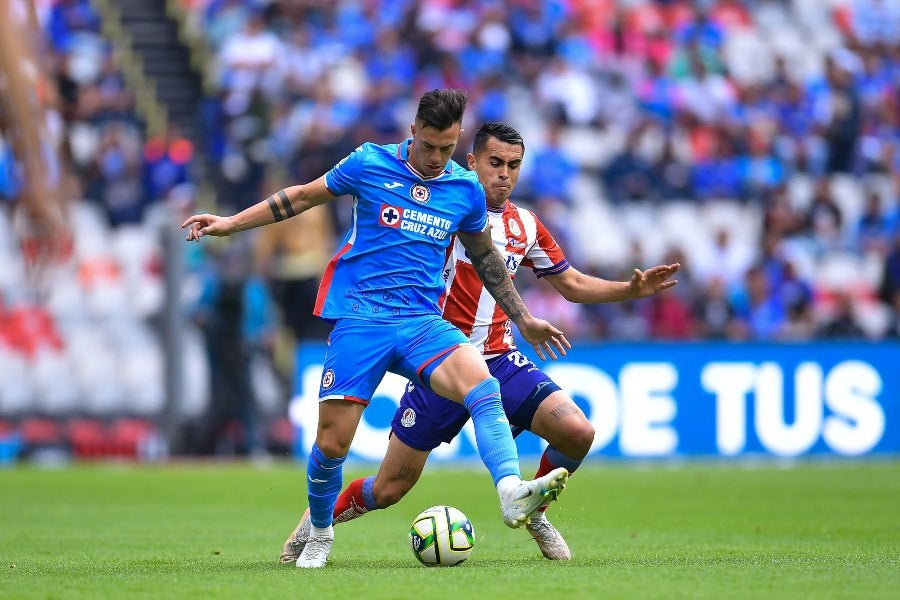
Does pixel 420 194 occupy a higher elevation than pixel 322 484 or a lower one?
higher

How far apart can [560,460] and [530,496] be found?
163 cm

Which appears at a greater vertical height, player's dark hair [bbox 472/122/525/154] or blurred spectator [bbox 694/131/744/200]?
player's dark hair [bbox 472/122/525/154]

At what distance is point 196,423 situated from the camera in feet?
57.1

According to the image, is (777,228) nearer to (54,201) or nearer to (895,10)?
(895,10)

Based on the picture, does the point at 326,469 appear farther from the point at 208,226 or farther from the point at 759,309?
the point at 759,309

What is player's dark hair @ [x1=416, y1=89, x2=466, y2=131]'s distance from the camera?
6375mm

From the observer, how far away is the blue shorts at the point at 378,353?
653 cm

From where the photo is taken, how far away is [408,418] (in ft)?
24.2

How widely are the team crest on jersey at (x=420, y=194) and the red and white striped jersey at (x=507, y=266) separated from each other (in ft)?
2.68

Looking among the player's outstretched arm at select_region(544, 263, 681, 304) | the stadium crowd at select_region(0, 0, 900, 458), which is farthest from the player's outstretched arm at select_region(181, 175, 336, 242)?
the stadium crowd at select_region(0, 0, 900, 458)

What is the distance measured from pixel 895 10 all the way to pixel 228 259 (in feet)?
49.4

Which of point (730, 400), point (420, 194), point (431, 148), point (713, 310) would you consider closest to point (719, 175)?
point (713, 310)

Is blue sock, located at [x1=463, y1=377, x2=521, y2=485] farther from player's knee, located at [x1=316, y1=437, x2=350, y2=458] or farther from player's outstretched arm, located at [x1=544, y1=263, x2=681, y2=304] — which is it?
player's outstretched arm, located at [x1=544, y1=263, x2=681, y2=304]

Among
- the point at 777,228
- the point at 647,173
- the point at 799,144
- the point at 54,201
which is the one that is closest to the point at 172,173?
the point at 647,173
